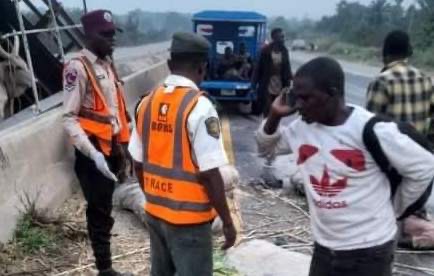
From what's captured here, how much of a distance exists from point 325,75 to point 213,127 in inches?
26.1

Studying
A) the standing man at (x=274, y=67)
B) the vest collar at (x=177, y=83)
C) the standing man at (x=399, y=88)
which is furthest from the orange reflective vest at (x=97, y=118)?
the standing man at (x=274, y=67)

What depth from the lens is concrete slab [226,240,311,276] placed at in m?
4.98

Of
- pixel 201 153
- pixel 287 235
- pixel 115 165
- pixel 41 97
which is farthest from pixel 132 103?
pixel 201 153

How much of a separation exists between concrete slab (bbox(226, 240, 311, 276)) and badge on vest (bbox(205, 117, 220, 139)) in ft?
6.55

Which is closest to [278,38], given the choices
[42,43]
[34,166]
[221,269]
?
[42,43]

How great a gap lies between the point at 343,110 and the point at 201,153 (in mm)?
716

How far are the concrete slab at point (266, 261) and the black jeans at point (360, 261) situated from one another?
6.65 feet

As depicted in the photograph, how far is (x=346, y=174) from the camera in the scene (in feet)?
9.34

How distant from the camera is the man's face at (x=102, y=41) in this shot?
446 centimetres

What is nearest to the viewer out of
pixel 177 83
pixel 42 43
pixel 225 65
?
pixel 177 83

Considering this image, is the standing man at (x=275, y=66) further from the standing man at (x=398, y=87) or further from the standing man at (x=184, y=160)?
the standing man at (x=184, y=160)

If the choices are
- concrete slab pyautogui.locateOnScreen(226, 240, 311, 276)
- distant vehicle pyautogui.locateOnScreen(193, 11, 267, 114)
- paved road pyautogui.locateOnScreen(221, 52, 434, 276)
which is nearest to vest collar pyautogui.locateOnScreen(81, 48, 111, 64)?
concrete slab pyautogui.locateOnScreen(226, 240, 311, 276)

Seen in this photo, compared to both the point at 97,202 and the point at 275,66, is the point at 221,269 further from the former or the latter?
the point at 275,66

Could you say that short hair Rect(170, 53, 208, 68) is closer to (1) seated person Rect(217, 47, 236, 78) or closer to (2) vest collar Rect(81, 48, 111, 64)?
(2) vest collar Rect(81, 48, 111, 64)
